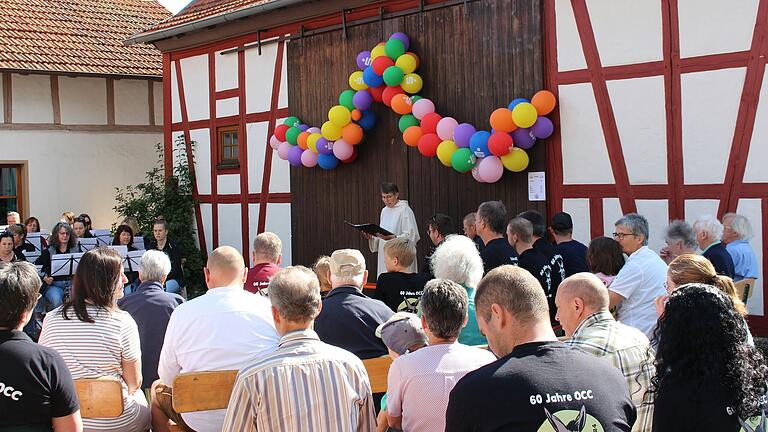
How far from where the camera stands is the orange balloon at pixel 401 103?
437 inches

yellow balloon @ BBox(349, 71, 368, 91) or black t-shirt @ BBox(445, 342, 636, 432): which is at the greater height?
yellow balloon @ BBox(349, 71, 368, 91)

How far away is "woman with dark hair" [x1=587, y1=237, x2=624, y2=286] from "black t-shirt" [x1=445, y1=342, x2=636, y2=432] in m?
3.70

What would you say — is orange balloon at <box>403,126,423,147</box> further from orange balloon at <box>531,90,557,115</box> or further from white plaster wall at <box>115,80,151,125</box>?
white plaster wall at <box>115,80,151,125</box>

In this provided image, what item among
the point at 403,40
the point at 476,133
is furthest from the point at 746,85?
the point at 403,40

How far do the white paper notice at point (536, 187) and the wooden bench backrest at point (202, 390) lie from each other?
20.9 feet

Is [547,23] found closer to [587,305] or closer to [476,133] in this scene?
[476,133]

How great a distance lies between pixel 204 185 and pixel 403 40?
580 centimetres

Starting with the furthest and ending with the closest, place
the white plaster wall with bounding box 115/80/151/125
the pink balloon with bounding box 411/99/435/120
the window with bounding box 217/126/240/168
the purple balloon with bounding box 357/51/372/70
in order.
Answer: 1. the white plaster wall with bounding box 115/80/151/125
2. the window with bounding box 217/126/240/168
3. the purple balloon with bounding box 357/51/372/70
4. the pink balloon with bounding box 411/99/435/120

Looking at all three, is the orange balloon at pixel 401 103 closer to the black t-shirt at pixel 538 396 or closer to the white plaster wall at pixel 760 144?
the white plaster wall at pixel 760 144

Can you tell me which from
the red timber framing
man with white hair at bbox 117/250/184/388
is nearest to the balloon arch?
the red timber framing

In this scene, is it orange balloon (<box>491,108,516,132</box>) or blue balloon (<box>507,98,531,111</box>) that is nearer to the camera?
orange balloon (<box>491,108,516,132</box>)

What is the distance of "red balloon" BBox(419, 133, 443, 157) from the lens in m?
10.7

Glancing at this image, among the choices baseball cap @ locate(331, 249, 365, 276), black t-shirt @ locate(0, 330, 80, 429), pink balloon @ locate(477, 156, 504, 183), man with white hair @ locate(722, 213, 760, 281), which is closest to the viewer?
black t-shirt @ locate(0, 330, 80, 429)

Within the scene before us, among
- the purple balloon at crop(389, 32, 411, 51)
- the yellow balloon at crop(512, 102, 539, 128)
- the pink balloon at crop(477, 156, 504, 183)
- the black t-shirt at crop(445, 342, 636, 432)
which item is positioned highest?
the purple balloon at crop(389, 32, 411, 51)
